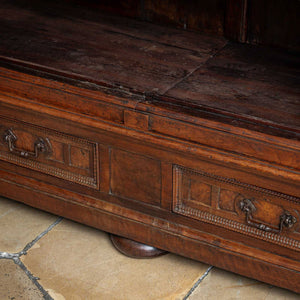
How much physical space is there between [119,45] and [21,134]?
42 cm

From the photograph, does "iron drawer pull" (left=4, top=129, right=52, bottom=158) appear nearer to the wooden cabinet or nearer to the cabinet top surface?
the wooden cabinet

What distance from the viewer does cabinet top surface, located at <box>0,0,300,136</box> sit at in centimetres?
165

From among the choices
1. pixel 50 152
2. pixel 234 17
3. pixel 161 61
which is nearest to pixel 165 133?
pixel 161 61

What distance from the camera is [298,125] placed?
1.54 m

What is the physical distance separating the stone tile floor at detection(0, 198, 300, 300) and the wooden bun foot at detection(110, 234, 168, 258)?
27 mm

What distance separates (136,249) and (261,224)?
17.9 inches

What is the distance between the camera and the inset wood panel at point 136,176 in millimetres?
1752

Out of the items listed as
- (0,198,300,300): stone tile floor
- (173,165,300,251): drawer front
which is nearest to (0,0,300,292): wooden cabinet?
(173,165,300,251): drawer front

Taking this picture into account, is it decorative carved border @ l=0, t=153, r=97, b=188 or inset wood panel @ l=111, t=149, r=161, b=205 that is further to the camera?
decorative carved border @ l=0, t=153, r=97, b=188

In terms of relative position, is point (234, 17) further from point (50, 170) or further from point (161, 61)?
point (50, 170)

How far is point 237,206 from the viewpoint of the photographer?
1.67 metres

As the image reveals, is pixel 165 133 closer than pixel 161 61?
Yes

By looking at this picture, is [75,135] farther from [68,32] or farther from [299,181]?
[299,181]

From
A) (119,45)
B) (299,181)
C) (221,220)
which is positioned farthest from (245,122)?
(119,45)
